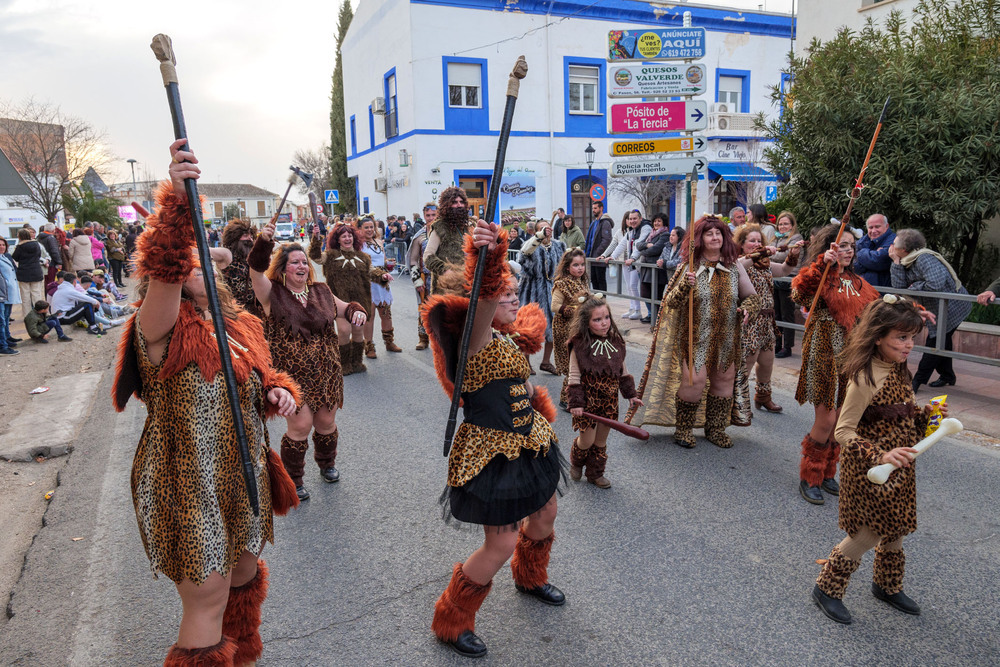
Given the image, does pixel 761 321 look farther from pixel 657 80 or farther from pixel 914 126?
pixel 657 80

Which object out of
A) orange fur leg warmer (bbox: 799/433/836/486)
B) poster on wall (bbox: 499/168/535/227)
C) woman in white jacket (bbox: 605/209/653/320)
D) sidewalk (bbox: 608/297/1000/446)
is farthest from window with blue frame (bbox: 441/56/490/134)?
orange fur leg warmer (bbox: 799/433/836/486)

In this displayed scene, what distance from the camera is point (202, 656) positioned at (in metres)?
2.34

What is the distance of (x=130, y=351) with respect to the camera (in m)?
2.41

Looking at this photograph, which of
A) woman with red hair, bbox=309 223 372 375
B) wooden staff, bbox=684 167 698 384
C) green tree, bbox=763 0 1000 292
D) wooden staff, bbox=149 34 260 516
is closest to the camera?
wooden staff, bbox=149 34 260 516

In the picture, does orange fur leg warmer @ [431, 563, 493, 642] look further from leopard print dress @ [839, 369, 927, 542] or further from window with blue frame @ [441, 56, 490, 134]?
window with blue frame @ [441, 56, 490, 134]

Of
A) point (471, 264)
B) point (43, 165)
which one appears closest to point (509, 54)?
point (43, 165)

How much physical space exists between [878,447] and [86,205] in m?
33.1

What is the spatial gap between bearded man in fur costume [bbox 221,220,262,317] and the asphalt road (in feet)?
5.86

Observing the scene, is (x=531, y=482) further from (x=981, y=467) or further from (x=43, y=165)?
(x=43, y=165)

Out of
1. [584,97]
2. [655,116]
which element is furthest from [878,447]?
[584,97]

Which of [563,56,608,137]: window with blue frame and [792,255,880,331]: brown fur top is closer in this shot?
[792,255,880,331]: brown fur top

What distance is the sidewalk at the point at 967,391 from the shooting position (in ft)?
19.7

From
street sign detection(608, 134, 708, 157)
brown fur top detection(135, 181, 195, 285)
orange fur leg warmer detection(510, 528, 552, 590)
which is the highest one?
street sign detection(608, 134, 708, 157)

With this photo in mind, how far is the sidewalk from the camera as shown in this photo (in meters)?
6.02
